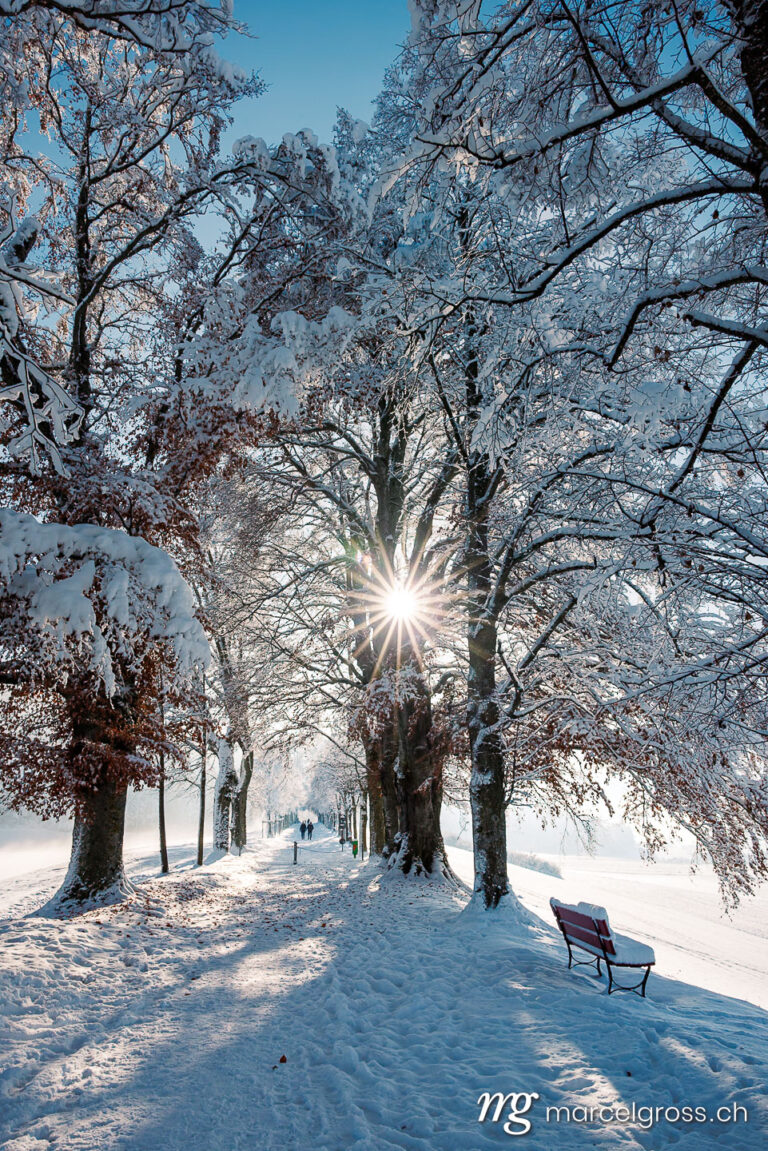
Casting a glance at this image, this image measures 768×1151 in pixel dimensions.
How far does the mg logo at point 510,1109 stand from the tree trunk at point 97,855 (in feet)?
23.4

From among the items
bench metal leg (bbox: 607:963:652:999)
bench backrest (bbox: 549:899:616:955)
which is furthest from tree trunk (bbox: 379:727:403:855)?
bench metal leg (bbox: 607:963:652:999)

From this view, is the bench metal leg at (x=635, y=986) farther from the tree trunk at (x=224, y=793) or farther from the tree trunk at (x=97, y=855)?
the tree trunk at (x=224, y=793)

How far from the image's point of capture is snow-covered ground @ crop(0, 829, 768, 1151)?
300cm

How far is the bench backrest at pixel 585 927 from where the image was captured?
5090 mm

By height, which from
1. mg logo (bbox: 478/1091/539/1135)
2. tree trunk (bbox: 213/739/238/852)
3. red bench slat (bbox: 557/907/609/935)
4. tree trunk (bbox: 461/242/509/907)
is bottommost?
tree trunk (bbox: 213/739/238/852)

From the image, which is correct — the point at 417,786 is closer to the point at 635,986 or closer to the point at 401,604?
the point at 401,604

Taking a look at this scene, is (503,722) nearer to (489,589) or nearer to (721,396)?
(489,589)

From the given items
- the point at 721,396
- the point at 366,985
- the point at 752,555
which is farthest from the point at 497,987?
the point at 721,396

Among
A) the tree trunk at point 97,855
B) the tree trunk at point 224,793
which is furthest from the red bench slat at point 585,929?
the tree trunk at point 224,793

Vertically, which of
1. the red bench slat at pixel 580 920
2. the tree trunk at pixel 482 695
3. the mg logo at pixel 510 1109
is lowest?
the mg logo at pixel 510 1109

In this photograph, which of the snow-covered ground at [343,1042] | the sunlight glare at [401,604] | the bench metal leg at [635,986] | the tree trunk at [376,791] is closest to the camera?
the snow-covered ground at [343,1042]

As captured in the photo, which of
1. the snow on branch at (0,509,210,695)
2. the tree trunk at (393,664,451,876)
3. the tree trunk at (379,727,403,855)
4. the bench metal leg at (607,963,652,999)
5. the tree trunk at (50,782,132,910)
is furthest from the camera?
the tree trunk at (379,727,403,855)

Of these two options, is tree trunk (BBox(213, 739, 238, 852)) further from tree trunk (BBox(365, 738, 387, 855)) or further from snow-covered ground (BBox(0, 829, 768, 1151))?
snow-covered ground (BBox(0, 829, 768, 1151))

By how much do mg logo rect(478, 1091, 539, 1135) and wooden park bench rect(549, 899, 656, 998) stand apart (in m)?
2.08
